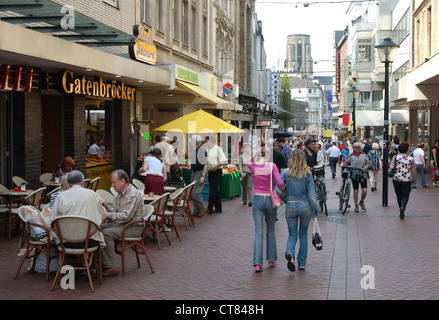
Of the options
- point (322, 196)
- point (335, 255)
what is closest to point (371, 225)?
point (322, 196)

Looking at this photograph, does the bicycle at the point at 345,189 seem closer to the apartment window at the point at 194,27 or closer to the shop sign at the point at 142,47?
the shop sign at the point at 142,47

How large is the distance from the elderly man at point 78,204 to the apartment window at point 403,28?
32.9m

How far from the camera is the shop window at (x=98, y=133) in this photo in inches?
705

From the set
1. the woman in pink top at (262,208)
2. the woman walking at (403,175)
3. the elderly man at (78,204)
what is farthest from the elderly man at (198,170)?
the elderly man at (78,204)

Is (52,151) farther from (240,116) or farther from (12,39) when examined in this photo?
(240,116)

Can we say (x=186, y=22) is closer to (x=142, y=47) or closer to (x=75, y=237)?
(x=142, y=47)

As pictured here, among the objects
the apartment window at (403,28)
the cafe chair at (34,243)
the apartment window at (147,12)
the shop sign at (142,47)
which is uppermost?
the apartment window at (403,28)

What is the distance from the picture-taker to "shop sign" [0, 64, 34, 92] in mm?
12055

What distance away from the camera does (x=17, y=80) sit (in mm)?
12461

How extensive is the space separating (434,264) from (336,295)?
8.06 ft

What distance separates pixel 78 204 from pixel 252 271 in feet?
8.48

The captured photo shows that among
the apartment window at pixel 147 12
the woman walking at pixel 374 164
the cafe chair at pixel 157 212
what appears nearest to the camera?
the cafe chair at pixel 157 212

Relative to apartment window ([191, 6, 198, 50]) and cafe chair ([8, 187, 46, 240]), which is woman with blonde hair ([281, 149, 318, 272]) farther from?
→ apartment window ([191, 6, 198, 50])

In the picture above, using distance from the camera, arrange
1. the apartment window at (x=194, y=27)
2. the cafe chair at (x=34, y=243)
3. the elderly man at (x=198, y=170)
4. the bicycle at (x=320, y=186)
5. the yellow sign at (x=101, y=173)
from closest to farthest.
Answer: the cafe chair at (x=34, y=243) < the elderly man at (x=198, y=170) < the bicycle at (x=320, y=186) < the yellow sign at (x=101, y=173) < the apartment window at (x=194, y=27)
